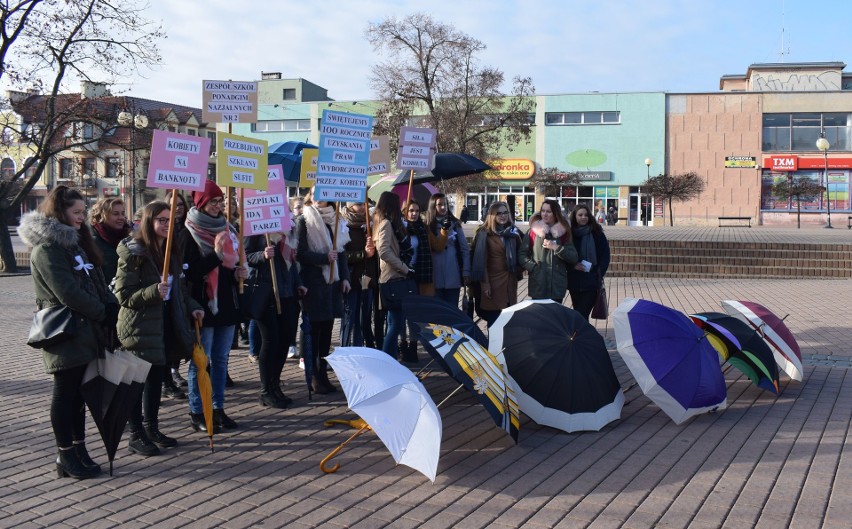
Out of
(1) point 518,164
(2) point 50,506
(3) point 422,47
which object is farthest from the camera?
(1) point 518,164

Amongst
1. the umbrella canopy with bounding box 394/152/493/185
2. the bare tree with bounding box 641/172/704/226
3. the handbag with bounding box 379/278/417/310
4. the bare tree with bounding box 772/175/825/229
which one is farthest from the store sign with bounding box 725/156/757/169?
the handbag with bounding box 379/278/417/310

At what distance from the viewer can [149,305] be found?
17.1ft

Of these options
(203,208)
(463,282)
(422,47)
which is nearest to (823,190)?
(422,47)

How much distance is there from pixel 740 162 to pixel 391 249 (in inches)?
1940

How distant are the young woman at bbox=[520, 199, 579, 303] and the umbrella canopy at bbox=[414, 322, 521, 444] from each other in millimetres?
3259

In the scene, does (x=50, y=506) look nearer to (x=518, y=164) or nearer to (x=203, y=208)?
(x=203, y=208)

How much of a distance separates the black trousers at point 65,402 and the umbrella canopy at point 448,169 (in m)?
6.49

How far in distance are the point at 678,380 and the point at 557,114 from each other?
51.4m

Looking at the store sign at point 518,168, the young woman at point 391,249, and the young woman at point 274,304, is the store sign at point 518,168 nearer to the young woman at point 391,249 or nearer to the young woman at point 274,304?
the young woman at point 391,249

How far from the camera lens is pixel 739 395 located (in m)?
7.17

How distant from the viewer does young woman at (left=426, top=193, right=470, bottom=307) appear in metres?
8.45

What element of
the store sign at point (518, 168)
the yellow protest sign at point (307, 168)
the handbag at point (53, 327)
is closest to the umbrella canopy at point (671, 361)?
the handbag at point (53, 327)

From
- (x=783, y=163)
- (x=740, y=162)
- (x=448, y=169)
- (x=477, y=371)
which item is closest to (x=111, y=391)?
(x=477, y=371)

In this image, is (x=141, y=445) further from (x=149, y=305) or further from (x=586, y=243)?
(x=586, y=243)
